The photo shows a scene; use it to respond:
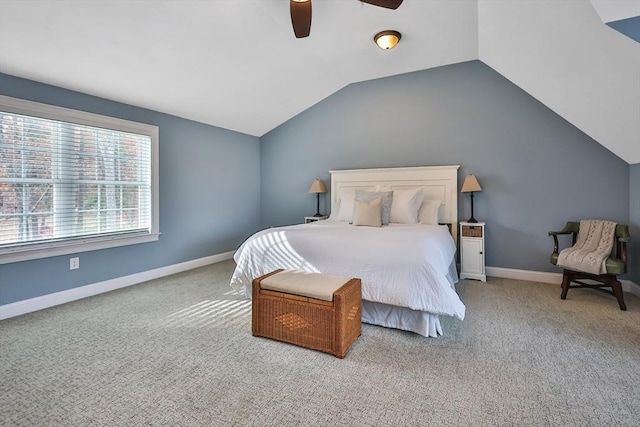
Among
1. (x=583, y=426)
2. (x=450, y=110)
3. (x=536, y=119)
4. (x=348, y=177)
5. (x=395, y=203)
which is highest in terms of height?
(x=450, y=110)

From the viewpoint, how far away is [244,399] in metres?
1.65

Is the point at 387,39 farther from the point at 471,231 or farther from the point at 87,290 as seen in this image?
the point at 87,290

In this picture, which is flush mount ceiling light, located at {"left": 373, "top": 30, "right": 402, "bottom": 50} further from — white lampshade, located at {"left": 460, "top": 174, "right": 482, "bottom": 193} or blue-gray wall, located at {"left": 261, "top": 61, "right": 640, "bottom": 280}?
white lampshade, located at {"left": 460, "top": 174, "right": 482, "bottom": 193}

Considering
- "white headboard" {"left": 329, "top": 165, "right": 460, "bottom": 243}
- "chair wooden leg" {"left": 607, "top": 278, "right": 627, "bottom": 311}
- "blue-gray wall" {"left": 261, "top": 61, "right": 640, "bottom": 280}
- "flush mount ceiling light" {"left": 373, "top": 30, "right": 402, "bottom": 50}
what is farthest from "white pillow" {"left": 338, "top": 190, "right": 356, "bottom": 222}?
"chair wooden leg" {"left": 607, "top": 278, "right": 627, "bottom": 311}

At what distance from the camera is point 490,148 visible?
13.3 ft

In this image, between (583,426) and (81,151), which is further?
(81,151)

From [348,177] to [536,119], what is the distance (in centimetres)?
259

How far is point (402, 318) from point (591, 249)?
7.77 ft

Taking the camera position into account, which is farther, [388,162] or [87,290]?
[388,162]

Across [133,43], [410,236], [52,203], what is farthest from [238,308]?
[133,43]

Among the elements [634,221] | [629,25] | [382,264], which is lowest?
[382,264]

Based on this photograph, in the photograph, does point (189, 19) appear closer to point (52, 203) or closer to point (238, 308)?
point (52, 203)

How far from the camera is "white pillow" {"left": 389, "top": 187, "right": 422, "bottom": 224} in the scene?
3.84m

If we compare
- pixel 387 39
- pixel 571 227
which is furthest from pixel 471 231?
pixel 387 39
